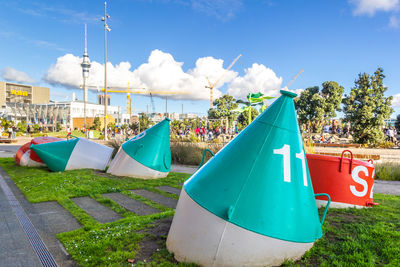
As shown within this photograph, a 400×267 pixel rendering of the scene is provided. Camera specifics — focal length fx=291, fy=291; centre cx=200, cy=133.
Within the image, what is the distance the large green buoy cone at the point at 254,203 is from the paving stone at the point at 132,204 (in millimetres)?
2511

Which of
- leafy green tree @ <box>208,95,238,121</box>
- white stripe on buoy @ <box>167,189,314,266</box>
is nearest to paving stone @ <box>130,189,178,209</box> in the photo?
white stripe on buoy @ <box>167,189,314,266</box>

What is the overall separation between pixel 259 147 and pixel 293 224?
0.90m

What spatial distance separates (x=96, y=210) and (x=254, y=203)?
394 cm

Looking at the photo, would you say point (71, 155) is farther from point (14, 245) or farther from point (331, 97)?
point (331, 97)

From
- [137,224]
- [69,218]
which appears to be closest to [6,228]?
[69,218]

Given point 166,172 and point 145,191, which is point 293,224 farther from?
point 166,172

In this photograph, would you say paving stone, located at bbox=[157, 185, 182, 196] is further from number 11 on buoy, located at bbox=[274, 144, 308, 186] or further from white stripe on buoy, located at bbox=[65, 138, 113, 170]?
number 11 on buoy, located at bbox=[274, 144, 308, 186]

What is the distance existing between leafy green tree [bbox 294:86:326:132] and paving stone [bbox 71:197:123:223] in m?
35.4

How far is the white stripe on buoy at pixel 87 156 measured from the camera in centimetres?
1015

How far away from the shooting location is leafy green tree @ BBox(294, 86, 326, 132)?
38.0 m

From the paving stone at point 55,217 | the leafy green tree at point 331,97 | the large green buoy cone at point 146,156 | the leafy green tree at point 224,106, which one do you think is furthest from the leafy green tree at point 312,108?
the paving stone at point 55,217

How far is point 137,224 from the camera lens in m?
4.55

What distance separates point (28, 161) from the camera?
37.9 feet

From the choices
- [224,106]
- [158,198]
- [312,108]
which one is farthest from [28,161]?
[224,106]
